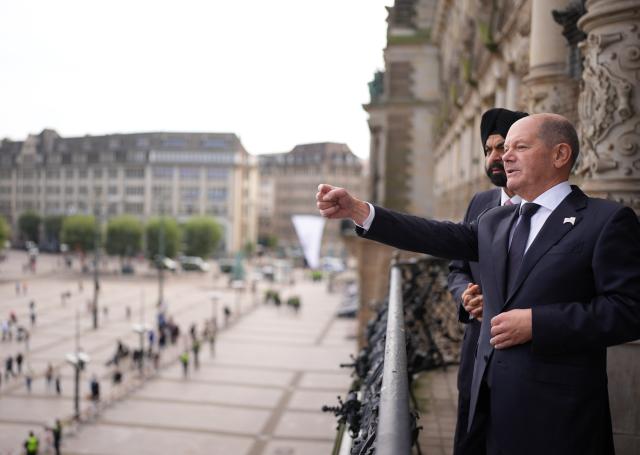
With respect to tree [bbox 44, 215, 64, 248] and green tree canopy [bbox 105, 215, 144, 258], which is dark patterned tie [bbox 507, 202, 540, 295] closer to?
green tree canopy [bbox 105, 215, 144, 258]

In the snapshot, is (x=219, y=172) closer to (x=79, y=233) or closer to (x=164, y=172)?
(x=164, y=172)

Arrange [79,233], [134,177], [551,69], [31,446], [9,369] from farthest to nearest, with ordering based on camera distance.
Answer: [134,177] < [79,233] < [9,369] < [31,446] < [551,69]

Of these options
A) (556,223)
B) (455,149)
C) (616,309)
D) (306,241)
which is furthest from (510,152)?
(306,241)

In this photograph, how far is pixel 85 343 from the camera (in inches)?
1471

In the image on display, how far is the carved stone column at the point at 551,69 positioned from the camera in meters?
6.20

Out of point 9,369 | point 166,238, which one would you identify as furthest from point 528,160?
point 166,238

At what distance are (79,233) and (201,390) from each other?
70138mm

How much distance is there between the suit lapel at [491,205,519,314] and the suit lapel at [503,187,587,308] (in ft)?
0.32

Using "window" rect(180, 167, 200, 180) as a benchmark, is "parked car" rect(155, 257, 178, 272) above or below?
below

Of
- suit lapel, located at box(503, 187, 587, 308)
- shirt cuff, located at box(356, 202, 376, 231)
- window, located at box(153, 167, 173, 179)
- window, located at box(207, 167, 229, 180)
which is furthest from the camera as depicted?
window, located at box(153, 167, 173, 179)

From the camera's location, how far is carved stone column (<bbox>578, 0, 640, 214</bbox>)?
13.1ft

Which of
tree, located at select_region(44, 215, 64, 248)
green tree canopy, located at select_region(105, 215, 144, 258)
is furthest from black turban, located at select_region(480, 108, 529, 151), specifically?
tree, located at select_region(44, 215, 64, 248)

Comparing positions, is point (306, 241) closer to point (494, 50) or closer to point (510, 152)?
point (494, 50)

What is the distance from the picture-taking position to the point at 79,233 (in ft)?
300
